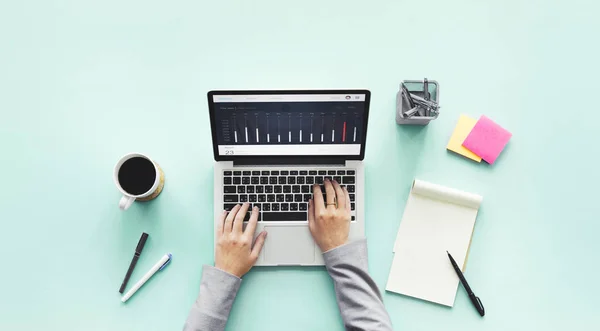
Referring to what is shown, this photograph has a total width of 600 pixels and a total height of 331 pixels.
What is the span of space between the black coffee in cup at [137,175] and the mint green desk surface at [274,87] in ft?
0.26

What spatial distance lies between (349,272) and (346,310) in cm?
9

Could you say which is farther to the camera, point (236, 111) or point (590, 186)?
point (590, 186)

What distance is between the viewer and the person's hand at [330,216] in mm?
931

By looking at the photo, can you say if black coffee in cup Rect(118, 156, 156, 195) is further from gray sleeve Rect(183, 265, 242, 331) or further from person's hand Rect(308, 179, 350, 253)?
person's hand Rect(308, 179, 350, 253)

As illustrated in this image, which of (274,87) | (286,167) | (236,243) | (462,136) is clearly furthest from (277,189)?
(462,136)

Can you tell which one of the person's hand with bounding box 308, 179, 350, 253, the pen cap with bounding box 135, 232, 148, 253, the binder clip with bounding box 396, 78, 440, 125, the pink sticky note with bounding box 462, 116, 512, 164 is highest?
the binder clip with bounding box 396, 78, 440, 125

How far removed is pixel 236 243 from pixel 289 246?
0.13m

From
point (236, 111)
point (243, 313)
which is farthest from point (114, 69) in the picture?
point (243, 313)

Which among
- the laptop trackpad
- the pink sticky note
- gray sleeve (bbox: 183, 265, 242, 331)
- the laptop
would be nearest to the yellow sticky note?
the pink sticky note

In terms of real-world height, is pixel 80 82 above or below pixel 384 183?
above

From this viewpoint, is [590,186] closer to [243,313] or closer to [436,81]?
[436,81]

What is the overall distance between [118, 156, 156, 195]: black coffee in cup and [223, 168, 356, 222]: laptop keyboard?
0.17 m

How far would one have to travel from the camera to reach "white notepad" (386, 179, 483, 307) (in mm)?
975

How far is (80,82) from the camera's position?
1.03 meters
